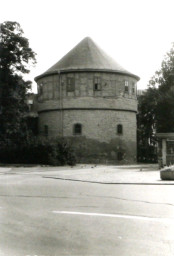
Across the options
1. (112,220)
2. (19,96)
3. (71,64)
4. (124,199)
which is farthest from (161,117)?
(112,220)

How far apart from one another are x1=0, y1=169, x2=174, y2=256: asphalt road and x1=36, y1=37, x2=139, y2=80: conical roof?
3648 centimetres

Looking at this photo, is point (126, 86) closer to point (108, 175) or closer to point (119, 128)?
point (119, 128)

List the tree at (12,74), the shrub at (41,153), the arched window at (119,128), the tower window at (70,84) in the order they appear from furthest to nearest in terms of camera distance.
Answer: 1. the arched window at (119,128)
2. the tower window at (70,84)
3. the tree at (12,74)
4. the shrub at (41,153)

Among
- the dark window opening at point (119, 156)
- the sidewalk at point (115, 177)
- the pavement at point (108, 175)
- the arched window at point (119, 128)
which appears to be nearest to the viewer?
the sidewalk at point (115, 177)

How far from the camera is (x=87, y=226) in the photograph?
8.43 metres

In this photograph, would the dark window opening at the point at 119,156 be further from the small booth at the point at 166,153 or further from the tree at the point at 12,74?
the small booth at the point at 166,153

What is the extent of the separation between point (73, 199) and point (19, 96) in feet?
94.5

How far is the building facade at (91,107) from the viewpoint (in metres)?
48.2

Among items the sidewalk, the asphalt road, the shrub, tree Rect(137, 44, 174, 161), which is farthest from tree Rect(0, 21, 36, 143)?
the asphalt road

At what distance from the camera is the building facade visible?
4819 cm

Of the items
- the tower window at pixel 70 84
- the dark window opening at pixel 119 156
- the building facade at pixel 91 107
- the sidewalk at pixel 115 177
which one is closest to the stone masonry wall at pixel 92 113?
the building facade at pixel 91 107

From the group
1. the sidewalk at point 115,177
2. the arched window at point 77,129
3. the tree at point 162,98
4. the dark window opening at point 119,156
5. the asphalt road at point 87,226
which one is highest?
the tree at point 162,98

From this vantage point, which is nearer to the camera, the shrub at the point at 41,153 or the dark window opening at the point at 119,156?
the shrub at the point at 41,153

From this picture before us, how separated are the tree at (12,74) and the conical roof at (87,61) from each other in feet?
25.4
